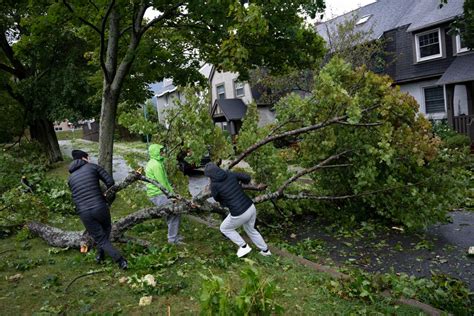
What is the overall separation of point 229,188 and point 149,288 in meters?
1.89

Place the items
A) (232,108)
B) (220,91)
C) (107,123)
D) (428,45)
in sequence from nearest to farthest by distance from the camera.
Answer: (107,123) < (428,45) < (232,108) < (220,91)

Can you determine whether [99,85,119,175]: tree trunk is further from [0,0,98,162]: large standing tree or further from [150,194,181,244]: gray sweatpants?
[0,0,98,162]: large standing tree

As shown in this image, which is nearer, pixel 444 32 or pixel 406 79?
pixel 444 32

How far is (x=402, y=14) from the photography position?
23297 mm

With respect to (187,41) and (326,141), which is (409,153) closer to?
(326,141)

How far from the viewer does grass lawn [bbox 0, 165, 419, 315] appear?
471cm

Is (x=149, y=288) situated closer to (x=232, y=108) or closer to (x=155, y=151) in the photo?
(x=155, y=151)

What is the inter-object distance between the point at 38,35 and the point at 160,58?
11.2ft

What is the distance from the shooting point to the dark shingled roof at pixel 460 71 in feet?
57.8

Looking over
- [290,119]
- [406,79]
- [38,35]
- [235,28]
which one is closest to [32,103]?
[38,35]

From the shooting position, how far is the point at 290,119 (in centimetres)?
828

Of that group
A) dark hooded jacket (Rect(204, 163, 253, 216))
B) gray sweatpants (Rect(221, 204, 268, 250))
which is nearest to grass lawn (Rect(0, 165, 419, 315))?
gray sweatpants (Rect(221, 204, 268, 250))

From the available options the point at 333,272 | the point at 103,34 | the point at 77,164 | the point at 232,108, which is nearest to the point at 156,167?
the point at 77,164

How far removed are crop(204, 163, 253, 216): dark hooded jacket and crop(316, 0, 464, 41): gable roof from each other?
691 inches
